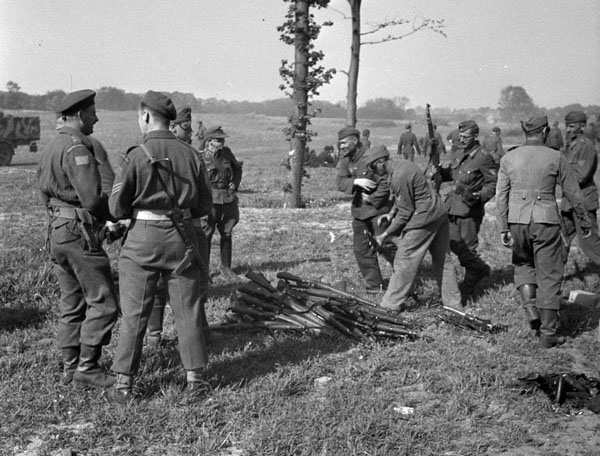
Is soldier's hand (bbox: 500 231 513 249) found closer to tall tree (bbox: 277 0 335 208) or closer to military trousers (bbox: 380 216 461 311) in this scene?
military trousers (bbox: 380 216 461 311)

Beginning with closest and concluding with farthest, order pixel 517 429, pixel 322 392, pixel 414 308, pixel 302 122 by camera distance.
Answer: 1. pixel 517 429
2. pixel 322 392
3. pixel 414 308
4. pixel 302 122

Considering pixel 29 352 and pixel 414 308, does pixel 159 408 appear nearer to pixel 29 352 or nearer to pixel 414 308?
pixel 29 352

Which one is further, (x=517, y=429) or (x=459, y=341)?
(x=459, y=341)

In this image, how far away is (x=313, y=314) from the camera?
6.49 m

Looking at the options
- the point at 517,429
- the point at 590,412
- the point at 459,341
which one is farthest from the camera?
the point at 459,341

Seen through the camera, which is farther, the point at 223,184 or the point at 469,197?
the point at 223,184

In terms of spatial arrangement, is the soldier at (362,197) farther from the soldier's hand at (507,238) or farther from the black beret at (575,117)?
the black beret at (575,117)

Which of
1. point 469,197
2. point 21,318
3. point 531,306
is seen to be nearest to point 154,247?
point 21,318

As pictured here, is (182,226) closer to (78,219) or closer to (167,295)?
(167,295)

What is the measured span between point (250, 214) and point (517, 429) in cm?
1015

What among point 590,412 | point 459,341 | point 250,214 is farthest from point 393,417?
point 250,214

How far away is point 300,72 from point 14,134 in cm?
1611

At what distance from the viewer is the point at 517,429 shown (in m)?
4.51

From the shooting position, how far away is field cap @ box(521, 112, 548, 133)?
6.46 metres
